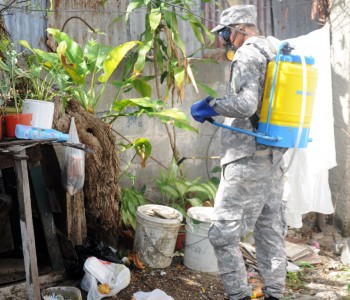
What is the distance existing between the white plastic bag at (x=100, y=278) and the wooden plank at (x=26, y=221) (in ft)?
2.34

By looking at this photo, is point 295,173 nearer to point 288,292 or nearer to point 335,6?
point 288,292

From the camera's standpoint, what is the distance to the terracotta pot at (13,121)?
149 inches

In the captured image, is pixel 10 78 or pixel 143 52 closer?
pixel 10 78

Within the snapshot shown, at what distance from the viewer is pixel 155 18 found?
5582 millimetres

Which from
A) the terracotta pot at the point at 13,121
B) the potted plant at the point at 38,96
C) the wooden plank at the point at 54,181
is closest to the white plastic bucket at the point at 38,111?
the potted plant at the point at 38,96

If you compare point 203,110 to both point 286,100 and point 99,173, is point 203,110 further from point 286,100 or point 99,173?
point 99,173

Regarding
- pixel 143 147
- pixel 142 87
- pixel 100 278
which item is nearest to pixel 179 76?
pixel 142 87

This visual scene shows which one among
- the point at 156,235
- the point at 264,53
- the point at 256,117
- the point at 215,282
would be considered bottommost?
the point at 215,282

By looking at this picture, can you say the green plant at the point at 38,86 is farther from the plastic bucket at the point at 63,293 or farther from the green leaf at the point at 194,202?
the green leaf at the point at 194,202

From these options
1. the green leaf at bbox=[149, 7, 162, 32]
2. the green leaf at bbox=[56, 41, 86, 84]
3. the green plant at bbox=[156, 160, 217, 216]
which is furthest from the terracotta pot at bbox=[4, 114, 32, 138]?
the green plant at bbox=[156, 160, 217, 216]

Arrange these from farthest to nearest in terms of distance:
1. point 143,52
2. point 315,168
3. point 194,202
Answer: point 315,168, point 194,202, point 143,52

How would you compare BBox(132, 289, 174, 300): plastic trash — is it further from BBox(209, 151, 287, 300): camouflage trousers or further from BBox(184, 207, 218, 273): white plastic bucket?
BBox(184, 207, 218, 273): white plastic bucket

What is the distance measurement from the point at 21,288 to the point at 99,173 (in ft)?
3.75

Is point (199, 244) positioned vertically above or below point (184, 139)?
below
